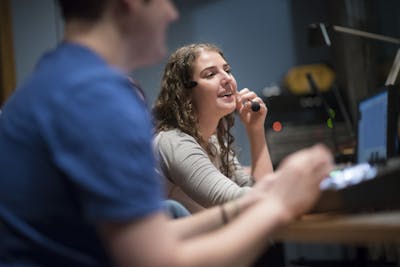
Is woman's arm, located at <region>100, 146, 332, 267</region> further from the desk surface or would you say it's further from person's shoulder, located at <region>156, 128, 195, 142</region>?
person's shoulder, located at <region>156, 128, 195, 142</region>

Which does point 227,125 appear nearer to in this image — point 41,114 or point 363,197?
point 363,197

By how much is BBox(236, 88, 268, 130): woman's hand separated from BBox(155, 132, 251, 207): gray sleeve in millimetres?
238

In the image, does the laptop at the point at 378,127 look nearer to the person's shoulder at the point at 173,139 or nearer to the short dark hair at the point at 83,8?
the person's shoulder at the point at 173,139

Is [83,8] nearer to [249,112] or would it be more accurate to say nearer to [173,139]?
[173,139]

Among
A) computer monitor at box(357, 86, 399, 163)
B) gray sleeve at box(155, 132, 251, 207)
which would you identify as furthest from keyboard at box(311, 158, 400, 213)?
computer monitor at box(357, 86, 399, 163)

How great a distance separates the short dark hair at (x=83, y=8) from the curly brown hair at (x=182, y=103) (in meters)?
1.14

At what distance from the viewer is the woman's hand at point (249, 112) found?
2080 mm

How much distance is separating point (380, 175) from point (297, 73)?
11.1ft

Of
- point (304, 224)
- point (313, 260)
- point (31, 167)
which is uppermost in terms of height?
point (31, 167)

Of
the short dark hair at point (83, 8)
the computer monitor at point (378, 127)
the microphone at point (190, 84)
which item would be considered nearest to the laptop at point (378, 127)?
the computer monitor at point (378, 127)

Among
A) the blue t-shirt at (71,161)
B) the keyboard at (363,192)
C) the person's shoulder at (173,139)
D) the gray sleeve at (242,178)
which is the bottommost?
the gray sleeve at (242,178)

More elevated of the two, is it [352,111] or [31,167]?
[31,167]

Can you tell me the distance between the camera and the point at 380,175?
3.22 feet

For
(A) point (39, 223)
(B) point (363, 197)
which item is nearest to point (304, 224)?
(B) point (363, 197)
